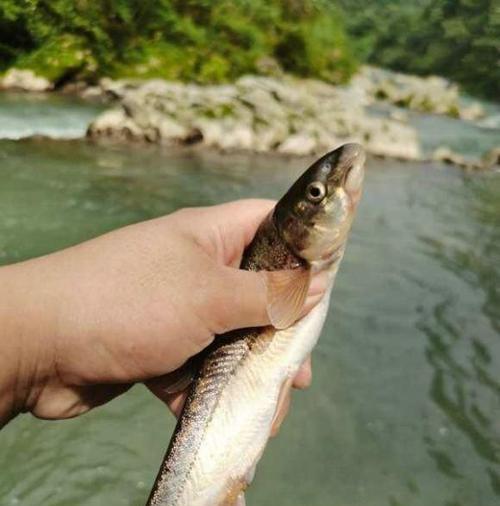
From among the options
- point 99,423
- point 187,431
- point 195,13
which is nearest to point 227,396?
point 187,431

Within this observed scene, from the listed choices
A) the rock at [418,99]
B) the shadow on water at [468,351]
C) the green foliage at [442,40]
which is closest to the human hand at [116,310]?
the shadow on water at [468,351]

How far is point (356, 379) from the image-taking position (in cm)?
590

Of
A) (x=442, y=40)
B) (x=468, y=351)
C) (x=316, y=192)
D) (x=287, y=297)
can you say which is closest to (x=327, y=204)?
(x=316, y=192)

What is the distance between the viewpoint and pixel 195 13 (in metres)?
25.5

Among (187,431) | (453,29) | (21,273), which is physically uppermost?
(21,273)

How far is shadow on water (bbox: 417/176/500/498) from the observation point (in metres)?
5.05

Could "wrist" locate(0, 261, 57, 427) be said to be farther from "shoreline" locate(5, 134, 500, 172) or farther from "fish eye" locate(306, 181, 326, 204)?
"shoreline" locate(5, 134, 500, 172)

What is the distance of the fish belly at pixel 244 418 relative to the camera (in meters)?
2.48

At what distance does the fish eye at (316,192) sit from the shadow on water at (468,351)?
3195 millimetres

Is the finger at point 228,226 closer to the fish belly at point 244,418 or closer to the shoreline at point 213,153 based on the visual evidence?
the fish belly at point 244,418

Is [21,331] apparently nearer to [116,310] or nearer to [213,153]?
[116,310]

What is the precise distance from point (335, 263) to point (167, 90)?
16.0 m

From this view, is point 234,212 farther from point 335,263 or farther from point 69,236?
point 69,236

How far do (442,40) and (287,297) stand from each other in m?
62.4
